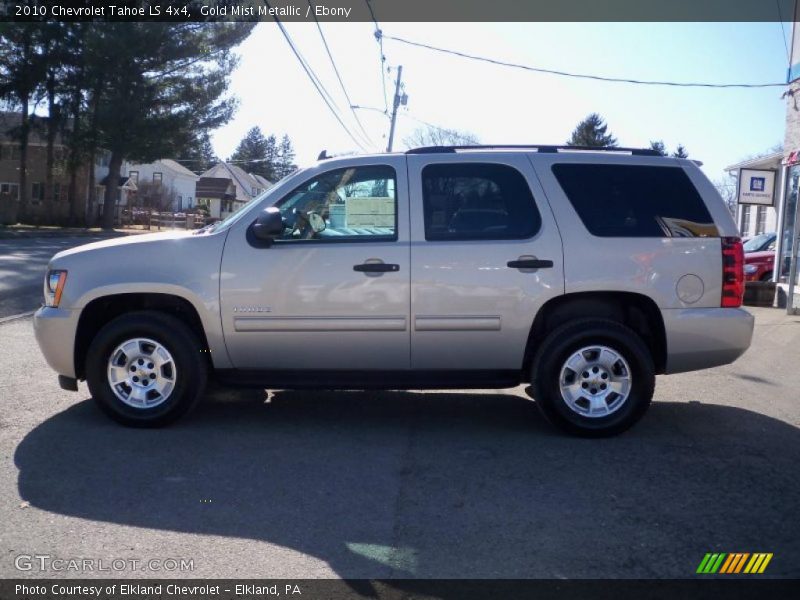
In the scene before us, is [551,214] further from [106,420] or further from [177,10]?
[177,10]

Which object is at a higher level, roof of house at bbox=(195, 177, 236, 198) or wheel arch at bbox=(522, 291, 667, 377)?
roof of house at bbox=(195, 177, 236, 198)

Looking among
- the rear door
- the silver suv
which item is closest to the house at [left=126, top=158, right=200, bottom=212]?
the silver suv

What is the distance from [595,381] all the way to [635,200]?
1417mm

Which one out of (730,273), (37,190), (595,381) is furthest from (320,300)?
(37,190)

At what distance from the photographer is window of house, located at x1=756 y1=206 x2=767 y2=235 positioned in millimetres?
26766

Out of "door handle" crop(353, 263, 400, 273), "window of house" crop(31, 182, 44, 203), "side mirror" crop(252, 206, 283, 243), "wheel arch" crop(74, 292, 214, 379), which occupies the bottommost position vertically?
"wheel arch" crop(74, 292, 214, 379)

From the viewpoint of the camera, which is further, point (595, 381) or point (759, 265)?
point (759, 265)

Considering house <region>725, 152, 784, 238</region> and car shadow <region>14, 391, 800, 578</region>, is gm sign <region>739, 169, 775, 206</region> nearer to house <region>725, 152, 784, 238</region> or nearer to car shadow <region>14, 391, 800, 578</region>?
house <region>725, 152, 784, 238</region>

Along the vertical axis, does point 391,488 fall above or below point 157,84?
below

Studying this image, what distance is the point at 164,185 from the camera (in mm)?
75688

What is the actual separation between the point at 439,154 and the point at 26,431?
370 centimetres

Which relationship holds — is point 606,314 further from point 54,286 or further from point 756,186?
point 756,186

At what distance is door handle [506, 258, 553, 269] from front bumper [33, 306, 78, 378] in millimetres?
3260

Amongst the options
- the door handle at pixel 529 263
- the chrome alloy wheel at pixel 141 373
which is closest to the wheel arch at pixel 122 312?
the chrome alloy wheel at pixel 141 373
